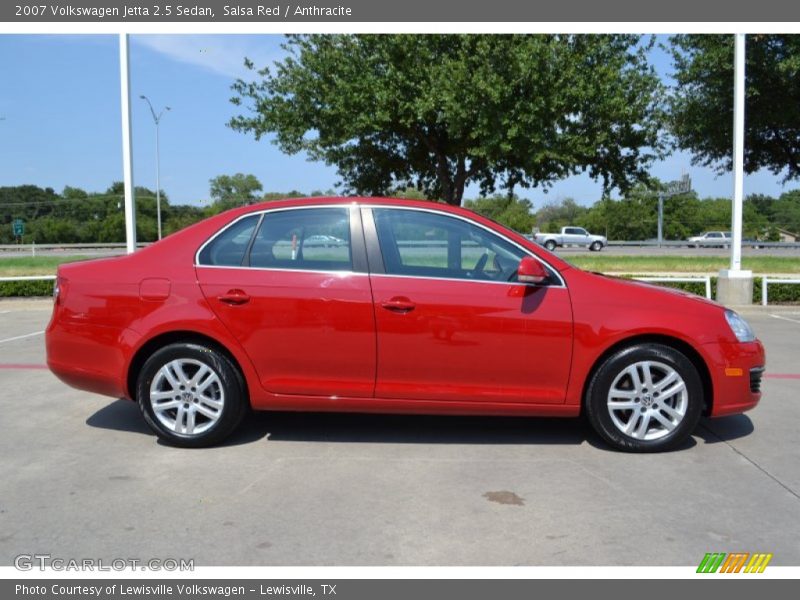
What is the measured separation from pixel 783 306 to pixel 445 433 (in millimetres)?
10792

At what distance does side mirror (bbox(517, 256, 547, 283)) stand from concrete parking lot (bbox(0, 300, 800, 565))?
3.95 feet

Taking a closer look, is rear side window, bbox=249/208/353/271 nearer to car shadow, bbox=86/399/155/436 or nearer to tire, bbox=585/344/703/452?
car shadow, bbox=86/399/155/436

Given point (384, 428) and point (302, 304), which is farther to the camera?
point (384, 428)

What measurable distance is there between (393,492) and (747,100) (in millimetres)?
18485

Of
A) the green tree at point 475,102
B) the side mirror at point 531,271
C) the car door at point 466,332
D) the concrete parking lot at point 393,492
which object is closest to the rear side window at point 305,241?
the car door at point 466,332

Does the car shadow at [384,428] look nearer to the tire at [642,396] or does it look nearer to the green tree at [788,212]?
the tire at [642,396]

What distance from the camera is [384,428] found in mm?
5500

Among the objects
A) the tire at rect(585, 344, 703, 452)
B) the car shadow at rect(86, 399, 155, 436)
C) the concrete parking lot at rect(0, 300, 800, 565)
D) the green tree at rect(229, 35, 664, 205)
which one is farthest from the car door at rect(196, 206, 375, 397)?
the green tree at rect(229, 35, 664, 205)

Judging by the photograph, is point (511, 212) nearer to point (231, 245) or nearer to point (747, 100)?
point (747, 100)

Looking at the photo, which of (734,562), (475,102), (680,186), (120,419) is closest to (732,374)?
(734,562)

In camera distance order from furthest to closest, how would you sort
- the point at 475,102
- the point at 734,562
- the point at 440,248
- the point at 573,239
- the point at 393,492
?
the point at 573,239
the point at 475,102
the point at 440,248
the point at 393,492
the point at 734,562

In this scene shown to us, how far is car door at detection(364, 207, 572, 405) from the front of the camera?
4.68 meters

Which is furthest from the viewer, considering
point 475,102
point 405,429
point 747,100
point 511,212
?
point 511,212
